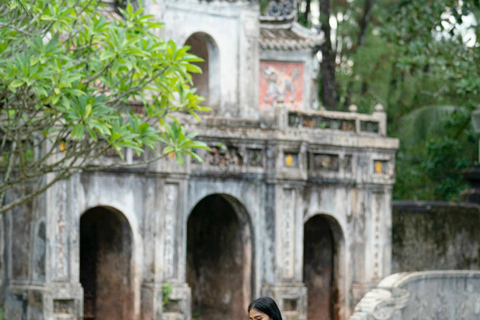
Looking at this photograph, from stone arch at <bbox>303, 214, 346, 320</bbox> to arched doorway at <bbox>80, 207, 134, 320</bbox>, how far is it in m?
4.43

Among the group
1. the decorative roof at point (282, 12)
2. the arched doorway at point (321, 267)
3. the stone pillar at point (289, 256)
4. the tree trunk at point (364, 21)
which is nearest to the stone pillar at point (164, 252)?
the stone pillar at point (289, 256)

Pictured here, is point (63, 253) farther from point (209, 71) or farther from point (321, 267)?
point (321, 267)

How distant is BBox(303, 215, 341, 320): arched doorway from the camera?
23.8 m

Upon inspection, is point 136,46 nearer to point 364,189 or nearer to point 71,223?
point 71,223

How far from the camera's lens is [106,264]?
21.8m

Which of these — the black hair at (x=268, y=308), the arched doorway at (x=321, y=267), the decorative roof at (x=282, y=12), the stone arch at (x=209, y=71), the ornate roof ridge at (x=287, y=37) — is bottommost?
the arched doorway at (x=321, y=267)

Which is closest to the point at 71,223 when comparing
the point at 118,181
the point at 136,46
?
the point at 118,181

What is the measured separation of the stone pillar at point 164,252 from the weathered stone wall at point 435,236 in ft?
20.0

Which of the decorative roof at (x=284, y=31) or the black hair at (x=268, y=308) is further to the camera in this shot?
the decorative roof at (x=284, y=31)

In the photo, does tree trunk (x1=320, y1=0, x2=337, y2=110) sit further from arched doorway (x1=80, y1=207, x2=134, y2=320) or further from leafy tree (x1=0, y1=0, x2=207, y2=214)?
leafy tree (x1=0, y1=0, x2=207, y2=214)

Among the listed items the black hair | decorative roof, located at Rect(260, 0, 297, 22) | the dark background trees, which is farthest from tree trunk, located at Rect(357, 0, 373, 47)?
the black hair

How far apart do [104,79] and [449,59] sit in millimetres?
9681

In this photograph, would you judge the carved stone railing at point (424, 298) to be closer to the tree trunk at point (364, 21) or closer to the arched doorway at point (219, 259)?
the arched doorway at point (219, 259)

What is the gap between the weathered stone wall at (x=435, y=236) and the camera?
25578 mm
